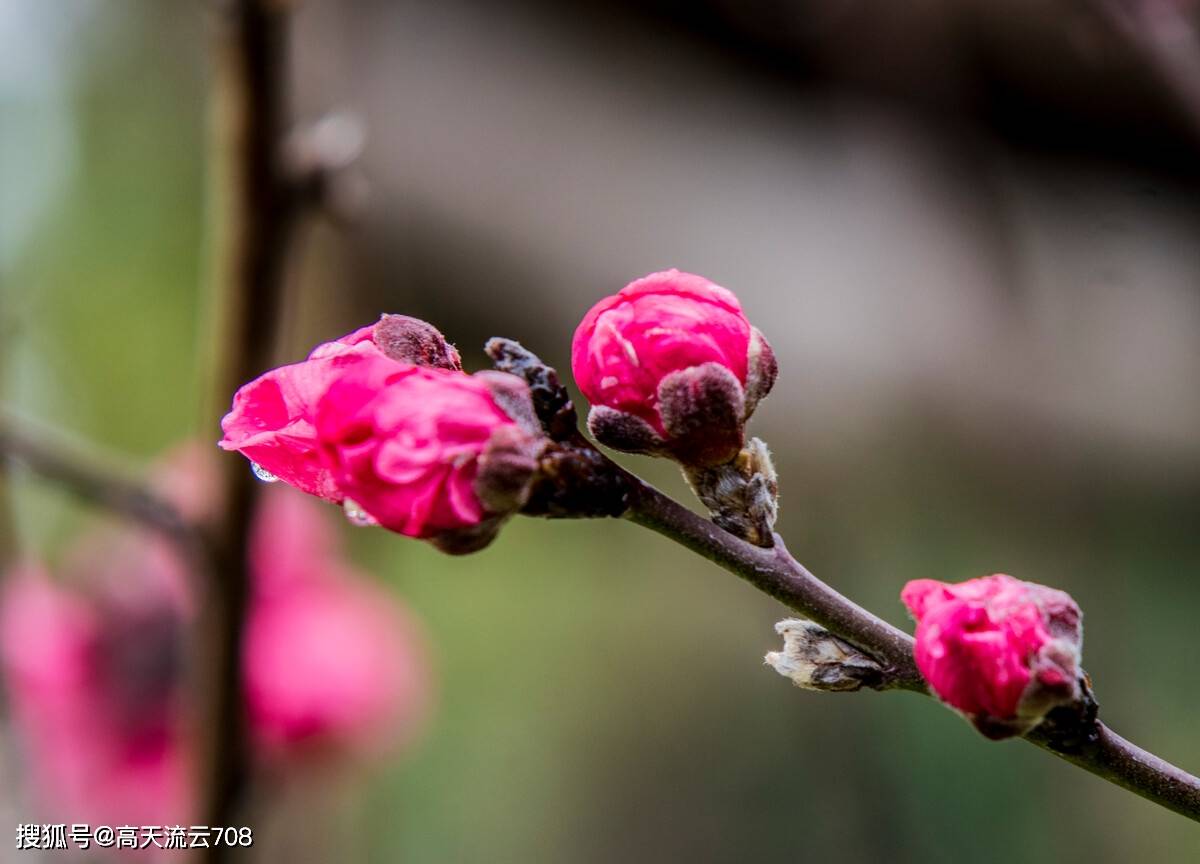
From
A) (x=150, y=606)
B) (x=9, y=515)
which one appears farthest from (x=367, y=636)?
(x=9, y=515)

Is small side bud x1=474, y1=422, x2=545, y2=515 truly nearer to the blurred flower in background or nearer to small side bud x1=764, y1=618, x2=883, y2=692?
small side bud x1=764, y1=618, x2=883, y2=692

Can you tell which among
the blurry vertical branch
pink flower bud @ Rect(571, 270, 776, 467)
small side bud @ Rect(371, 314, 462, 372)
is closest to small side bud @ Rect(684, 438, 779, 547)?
pink flower bud @ Rect(571, 270, 776, 467)

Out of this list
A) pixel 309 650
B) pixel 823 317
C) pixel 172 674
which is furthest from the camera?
pixel 823 317

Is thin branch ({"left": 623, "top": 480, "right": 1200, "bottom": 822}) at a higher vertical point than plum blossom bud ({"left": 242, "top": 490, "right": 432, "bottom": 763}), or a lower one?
higher

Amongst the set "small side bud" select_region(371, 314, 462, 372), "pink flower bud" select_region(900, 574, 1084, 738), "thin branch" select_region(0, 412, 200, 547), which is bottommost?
"thin branch" select_region(0, 412, 200, 547)

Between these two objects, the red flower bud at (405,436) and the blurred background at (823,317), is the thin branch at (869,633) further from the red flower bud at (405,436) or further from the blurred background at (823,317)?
the blurred background at (823,317)

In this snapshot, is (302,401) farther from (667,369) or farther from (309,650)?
(309,650)

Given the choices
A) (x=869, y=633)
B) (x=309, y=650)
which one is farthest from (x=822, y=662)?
(x=309, y=650)
